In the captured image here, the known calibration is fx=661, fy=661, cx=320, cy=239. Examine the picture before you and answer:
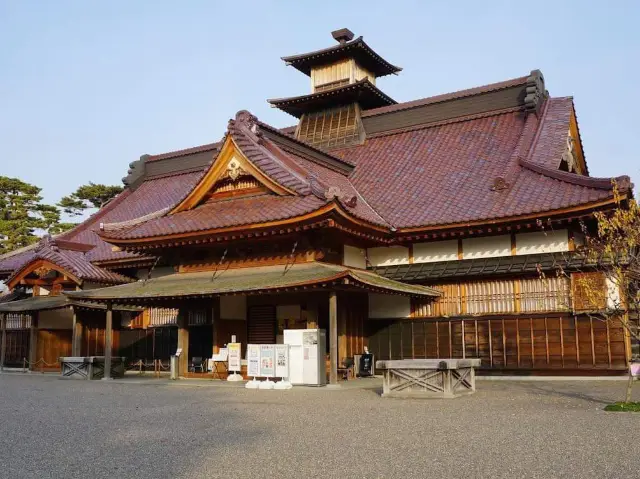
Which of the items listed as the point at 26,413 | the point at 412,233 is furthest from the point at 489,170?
the point at 26,413

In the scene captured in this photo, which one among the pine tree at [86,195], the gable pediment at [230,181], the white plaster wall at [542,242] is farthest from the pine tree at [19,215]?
the white plaster wall at [542,242]

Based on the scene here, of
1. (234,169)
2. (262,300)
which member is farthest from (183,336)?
(234,169)

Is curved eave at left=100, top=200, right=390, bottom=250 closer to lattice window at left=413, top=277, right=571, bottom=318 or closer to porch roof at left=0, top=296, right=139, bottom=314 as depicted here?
lattice window at left=413, top=277, right=571, bottom=318

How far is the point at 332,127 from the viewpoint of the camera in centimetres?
2941

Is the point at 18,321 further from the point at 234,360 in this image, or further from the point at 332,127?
the point at 332,127

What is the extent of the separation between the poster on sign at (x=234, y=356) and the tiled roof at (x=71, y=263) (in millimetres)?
8506

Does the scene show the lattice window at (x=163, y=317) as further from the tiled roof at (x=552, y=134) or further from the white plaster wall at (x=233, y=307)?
the tiled roof at (x=552, y=134)

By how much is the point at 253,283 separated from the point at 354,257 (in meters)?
4.01

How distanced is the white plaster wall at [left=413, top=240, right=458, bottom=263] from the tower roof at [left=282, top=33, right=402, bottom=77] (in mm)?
12728

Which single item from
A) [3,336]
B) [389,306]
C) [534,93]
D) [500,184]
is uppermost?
[534,93]

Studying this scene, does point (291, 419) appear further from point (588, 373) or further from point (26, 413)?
point (588, 373)

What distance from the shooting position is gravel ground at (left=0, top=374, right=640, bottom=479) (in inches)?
284

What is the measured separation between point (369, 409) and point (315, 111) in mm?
20503

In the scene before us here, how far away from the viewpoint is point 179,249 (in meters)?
21.9
